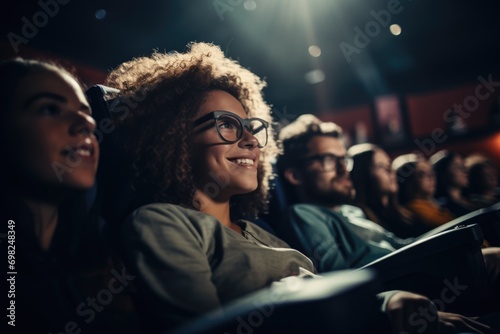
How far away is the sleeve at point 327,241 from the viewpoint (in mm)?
1612

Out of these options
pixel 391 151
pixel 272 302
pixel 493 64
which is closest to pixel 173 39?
pixel 272 302

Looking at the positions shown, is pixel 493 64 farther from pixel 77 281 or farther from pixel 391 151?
pixel 77 281

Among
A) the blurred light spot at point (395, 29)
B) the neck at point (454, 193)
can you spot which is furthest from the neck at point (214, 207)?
the blurred light spot at point (395, 29)

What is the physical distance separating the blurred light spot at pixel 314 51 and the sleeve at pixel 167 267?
4804 millimetres

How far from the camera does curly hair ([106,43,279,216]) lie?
116 centimetres

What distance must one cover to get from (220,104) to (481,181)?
371 cm

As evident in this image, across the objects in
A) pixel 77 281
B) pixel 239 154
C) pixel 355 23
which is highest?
pixel 355 23

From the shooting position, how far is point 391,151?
6.14 meters

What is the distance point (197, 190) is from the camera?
1.21 metres

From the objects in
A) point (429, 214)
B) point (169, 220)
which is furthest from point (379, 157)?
point (169, 220)

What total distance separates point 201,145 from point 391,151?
555 cm

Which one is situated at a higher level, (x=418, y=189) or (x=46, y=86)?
(x=46, y=86)

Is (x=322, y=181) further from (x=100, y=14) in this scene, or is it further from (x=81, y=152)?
(x=100, y=14)

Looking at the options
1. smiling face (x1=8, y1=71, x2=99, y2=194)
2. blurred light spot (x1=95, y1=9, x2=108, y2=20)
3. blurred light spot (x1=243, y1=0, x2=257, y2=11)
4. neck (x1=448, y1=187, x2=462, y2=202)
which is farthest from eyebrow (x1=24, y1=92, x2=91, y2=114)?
neck (x1=448, y1=187, x2=462, y2=202)
